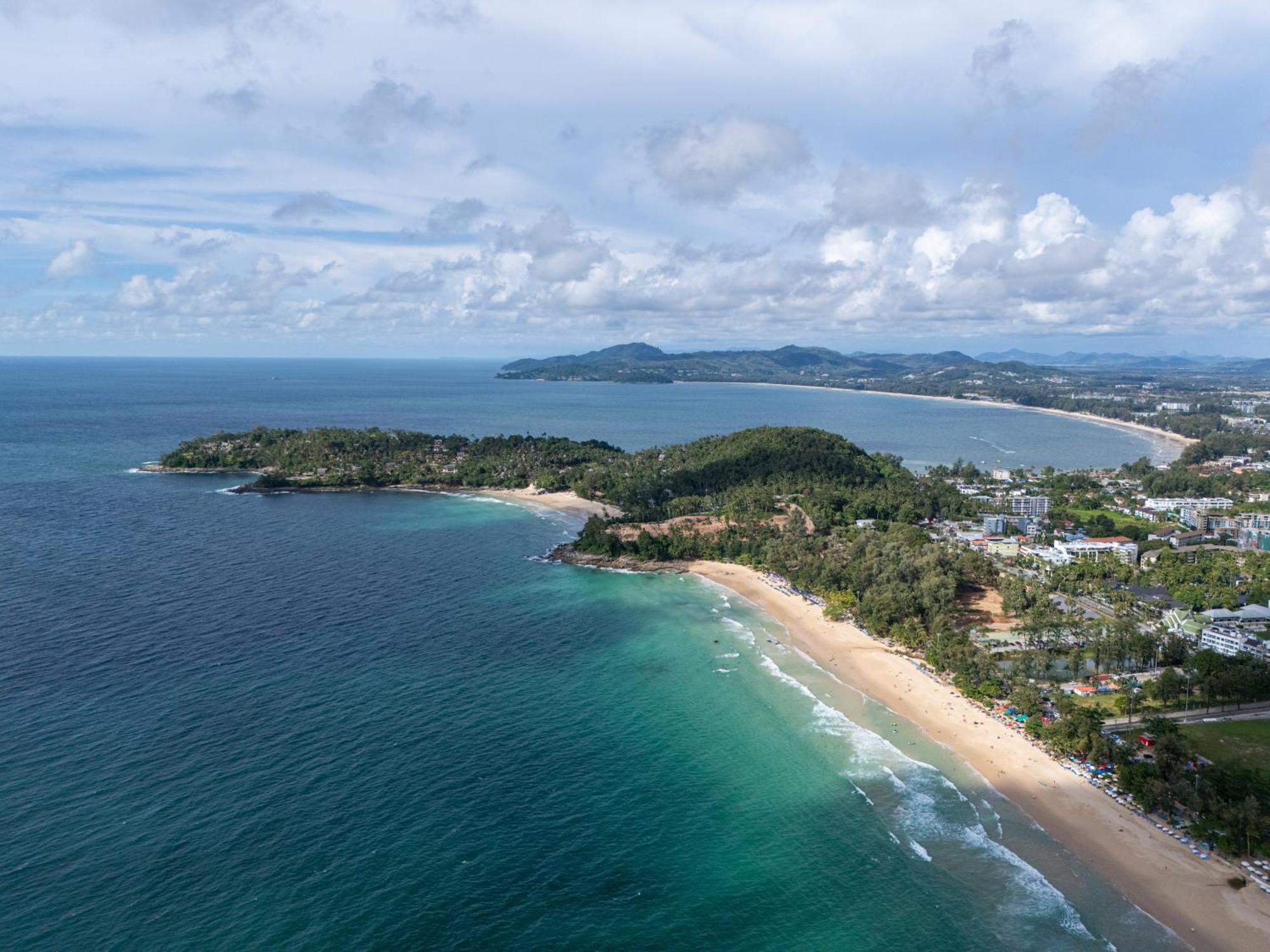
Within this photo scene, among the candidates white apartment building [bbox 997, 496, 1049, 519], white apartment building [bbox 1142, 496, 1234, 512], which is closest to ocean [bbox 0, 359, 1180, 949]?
white apartment building [bbox 997, 496, 1049, 519]

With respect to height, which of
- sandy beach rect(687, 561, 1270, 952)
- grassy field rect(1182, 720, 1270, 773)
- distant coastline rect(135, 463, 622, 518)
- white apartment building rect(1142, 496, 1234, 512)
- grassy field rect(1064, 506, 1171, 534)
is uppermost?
distant coastline rect(135, 463, 622, 518)

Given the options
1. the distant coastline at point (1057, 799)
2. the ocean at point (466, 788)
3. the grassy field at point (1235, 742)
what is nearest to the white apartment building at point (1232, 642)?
the grassy field at point (1235, 742)


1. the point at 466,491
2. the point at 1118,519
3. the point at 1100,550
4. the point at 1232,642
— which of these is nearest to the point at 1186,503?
the point at 1118,519

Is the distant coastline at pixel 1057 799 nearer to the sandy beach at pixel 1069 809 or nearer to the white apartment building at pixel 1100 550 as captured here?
the sandy beach at pixel 1069 809

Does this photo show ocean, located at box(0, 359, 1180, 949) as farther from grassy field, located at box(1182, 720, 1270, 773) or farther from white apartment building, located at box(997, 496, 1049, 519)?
white apartment building, located at box(997, 496, 1049, 519)

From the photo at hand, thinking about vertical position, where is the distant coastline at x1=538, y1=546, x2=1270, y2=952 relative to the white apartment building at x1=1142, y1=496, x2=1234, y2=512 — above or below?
below
